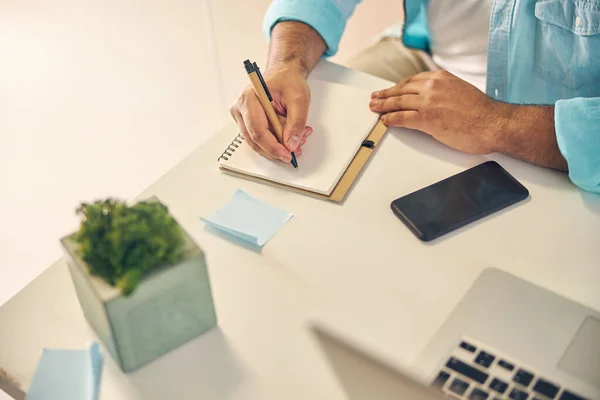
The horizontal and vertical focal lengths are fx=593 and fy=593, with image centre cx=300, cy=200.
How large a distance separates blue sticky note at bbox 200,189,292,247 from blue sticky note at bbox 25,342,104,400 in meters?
0.22

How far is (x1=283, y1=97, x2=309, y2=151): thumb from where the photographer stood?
2.92 feet

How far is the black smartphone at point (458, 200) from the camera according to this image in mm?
780

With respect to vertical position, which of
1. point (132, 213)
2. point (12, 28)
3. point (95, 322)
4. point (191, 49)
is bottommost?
point (95, 322)

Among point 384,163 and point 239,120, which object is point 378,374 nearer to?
point 384,163

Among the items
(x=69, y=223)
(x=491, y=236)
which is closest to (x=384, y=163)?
(x=491, y=236)

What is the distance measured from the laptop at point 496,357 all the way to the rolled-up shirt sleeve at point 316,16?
0.65 meters

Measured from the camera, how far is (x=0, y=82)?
86.4 inches

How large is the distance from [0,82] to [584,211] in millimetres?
2090

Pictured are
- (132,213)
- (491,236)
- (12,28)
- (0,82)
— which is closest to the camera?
(132,213)

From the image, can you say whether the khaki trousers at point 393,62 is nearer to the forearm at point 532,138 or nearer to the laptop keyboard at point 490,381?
the forearm at point 532,138

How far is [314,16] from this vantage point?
1.16 metres

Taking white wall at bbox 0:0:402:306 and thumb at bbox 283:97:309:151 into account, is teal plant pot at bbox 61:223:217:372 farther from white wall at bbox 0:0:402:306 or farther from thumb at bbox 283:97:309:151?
white wall at bbox 0:0:402:306

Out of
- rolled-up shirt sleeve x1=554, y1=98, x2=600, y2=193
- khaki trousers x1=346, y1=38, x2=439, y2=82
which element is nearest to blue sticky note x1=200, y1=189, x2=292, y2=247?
rolled-up shirt sleeve x1=554, y1=98, x2=600, y2=193

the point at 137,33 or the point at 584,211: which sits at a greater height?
the point at 137,33
